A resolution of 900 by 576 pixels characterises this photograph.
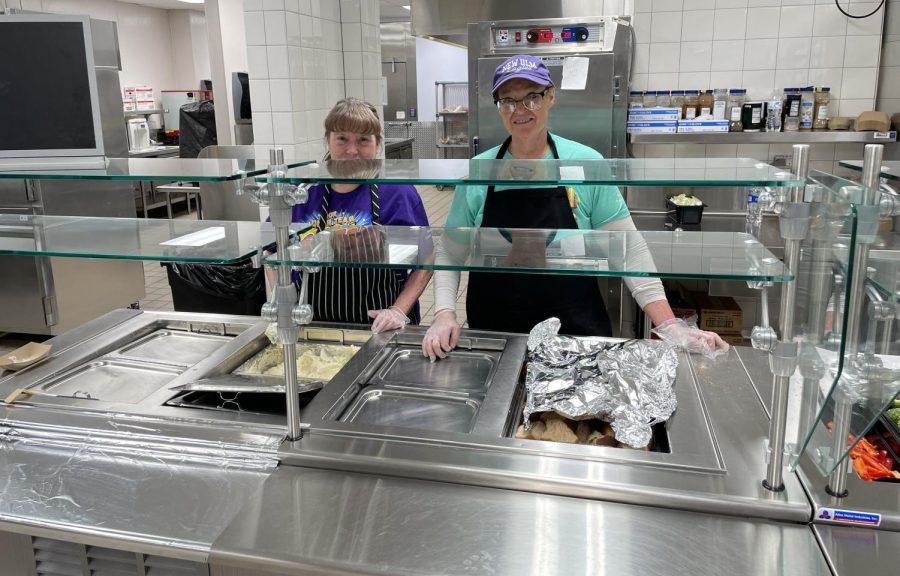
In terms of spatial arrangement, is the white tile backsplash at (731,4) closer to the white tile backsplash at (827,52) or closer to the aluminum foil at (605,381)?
the white tile backsplash at (827,52)

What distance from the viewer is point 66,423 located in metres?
1.53

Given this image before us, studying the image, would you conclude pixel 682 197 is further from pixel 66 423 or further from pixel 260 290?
pixel 66 423

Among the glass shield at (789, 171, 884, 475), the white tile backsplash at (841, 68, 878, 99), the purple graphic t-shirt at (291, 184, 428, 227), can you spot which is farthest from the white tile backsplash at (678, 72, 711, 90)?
the glass shield at (789, 171, 884, 475)

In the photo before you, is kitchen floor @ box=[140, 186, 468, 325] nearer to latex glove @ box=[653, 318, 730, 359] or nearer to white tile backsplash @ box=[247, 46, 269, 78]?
white tile backsplash @ box=[247, 46, 269, 78]

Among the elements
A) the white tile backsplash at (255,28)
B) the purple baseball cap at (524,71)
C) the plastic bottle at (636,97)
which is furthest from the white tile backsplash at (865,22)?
the white tile backsplash at (255,28)

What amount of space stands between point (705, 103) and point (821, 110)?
2.15ft

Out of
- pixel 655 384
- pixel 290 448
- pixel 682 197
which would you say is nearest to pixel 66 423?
pixel 290 448

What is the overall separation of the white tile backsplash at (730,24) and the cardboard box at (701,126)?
55 cm

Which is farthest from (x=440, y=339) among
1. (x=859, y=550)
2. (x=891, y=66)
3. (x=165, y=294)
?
(x=165, y=294)

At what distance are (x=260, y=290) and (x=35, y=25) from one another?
191 cm

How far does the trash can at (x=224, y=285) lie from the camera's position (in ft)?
10.8

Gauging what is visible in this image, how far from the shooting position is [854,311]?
111cm

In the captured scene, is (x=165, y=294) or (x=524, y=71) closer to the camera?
(x=524, y=71)

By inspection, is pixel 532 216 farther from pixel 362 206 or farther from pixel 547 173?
pixel 547 173
